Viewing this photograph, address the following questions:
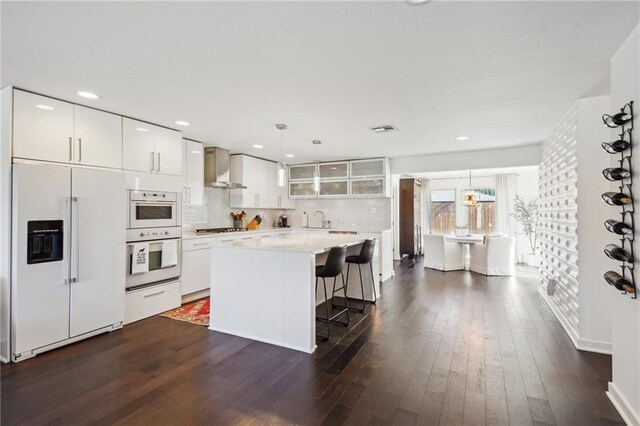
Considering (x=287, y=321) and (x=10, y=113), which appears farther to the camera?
(x=287, y=321)

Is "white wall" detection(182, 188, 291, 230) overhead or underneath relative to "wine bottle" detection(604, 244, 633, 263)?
overhead

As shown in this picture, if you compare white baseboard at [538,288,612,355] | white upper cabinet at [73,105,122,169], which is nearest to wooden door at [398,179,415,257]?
white baseboard at [538,288,612,355]

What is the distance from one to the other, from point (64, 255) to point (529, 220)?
28.6 feet

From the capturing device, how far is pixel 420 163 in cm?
593

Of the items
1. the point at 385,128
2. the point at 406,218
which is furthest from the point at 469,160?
the point at 406,218

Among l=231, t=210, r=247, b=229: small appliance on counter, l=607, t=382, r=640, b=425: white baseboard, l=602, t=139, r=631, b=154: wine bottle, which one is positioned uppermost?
l=602, t=139, r=631, b=154: wine bottle

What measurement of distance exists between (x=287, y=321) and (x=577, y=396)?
227cm

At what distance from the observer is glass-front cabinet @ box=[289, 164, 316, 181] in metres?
6.73

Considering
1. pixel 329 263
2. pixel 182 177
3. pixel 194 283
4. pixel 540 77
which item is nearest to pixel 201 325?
pixel 194 283

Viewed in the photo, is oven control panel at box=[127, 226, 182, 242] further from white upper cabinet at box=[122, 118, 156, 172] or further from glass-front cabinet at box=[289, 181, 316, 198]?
glass-front cabinet at box=[289, 181, 316, 198]

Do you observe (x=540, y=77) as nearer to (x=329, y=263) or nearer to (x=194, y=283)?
(x=329, y=263)

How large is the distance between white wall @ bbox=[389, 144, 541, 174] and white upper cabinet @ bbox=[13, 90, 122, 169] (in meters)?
4.76

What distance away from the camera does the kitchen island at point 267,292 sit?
9.26 feet

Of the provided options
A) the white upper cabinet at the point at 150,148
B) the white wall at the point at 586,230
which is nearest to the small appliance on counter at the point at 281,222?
the white upper cabinet at the point at 150,148
